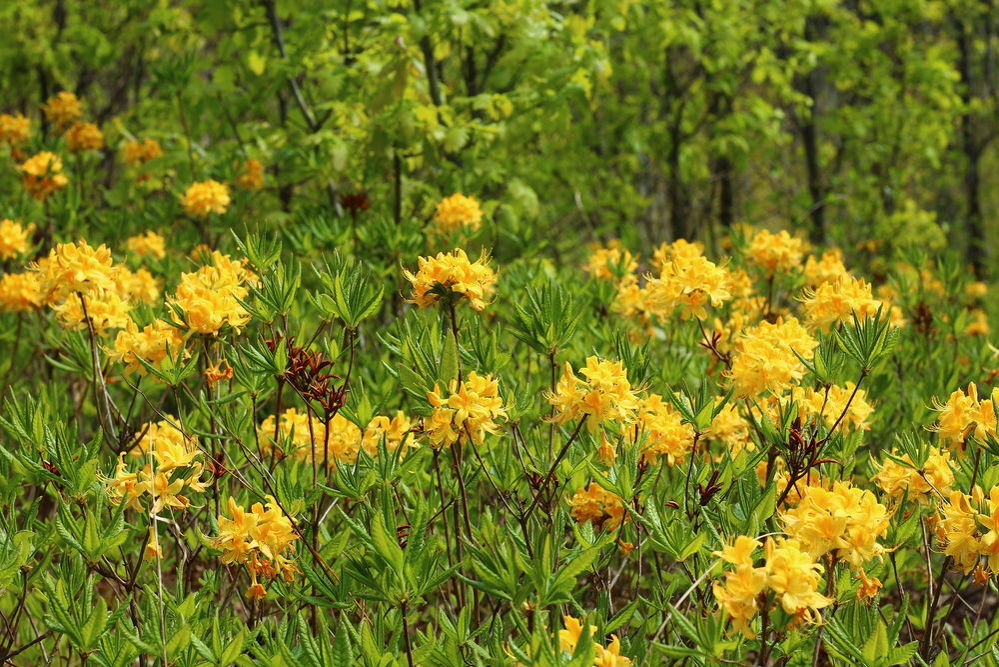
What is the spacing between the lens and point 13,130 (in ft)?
15.7

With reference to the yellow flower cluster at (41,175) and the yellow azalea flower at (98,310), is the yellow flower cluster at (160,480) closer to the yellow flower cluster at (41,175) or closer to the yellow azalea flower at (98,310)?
the yellow azalea flower at (98,310)

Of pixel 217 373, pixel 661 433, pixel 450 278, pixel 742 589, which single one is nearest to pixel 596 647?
pixel 742 589

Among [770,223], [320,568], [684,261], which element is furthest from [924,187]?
[320,568]

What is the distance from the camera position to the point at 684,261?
2.22 m

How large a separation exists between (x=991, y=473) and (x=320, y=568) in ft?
4.18

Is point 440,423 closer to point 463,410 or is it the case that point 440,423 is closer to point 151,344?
point 463,410

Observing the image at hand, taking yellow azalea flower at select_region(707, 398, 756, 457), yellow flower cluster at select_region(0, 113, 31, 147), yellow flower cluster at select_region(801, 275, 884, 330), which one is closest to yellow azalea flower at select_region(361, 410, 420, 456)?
yellow azalea flower at select_region(707, 398, 756, 457)

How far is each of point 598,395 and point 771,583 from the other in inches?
20.8

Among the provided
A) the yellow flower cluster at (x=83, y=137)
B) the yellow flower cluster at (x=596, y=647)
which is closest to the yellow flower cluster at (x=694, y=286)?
the yellow flower cluster at (x=596, y=647)

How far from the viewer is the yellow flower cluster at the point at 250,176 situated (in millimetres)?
4566

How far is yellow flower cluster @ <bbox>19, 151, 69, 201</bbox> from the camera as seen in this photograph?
13.2ft

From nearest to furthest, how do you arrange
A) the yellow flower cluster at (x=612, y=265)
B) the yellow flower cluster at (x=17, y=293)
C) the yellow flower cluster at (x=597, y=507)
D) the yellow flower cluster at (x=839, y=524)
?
the yellow flower cluster at (x=839, y=524)
the yellow flower cluster at (x=597, y=507)
the yellow flower cluster at (x=17, y=293)
the yellow flower cluster at (x=612, y=265)

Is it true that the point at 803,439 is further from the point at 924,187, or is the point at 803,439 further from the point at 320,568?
the point at 924,187

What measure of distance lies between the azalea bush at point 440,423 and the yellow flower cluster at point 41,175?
2 centimetres
